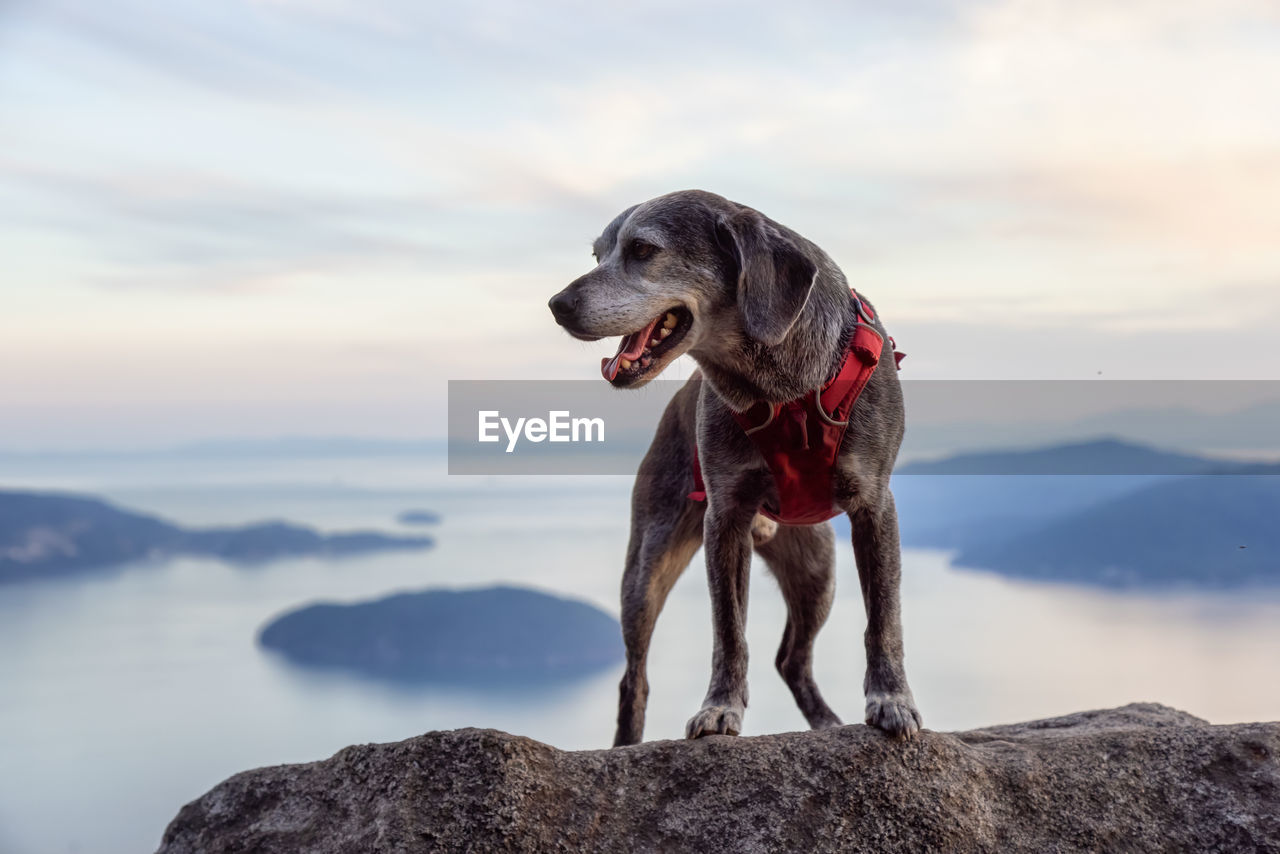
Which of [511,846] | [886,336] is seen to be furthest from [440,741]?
[886,336]

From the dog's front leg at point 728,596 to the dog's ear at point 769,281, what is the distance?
2.87 feet

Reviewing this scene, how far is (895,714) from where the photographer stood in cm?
458

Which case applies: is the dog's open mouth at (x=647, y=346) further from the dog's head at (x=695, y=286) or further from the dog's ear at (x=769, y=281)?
the dog's ear at (x=769, y=281)

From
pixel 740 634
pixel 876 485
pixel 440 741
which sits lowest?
pixel 440 741

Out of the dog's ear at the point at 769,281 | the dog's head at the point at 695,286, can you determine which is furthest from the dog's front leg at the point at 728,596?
the dog's ear at the point at 769,281

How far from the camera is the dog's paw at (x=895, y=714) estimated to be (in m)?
4.56

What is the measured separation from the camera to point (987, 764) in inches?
186

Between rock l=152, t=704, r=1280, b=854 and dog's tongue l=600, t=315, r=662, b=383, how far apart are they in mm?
1552

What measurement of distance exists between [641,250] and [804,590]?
2.34 metres

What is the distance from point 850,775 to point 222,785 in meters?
2.78

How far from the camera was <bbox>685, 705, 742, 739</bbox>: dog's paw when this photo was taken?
4.71 m

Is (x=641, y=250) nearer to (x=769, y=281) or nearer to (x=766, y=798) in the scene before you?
(x=769, y=281)

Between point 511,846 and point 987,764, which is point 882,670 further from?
point 511,846

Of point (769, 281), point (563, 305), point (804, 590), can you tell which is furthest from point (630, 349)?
point (804, 590)
